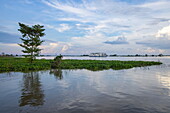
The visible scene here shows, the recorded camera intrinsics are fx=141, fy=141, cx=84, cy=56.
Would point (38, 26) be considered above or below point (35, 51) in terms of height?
above

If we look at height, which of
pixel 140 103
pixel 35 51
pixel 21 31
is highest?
pixel 21 31

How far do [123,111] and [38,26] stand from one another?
34.3m

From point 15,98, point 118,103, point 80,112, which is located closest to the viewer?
point 80,112

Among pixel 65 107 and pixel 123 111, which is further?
pixel 65 107

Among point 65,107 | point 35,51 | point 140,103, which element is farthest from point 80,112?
point 35,51

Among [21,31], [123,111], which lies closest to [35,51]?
[21,31]

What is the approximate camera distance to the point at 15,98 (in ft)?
31.6

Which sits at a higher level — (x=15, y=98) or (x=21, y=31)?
(x=21, y=31)

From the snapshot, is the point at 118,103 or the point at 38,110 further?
the point at 118,103

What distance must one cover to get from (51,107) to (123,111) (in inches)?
155

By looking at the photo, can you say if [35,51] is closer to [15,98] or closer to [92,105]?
[15,98]

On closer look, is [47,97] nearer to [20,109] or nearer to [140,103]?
[20,109]

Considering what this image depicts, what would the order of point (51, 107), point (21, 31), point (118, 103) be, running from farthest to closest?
1. point (21, 31)
2. point (118, 103)
3. point (51, 107)

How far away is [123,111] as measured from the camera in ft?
24.4
